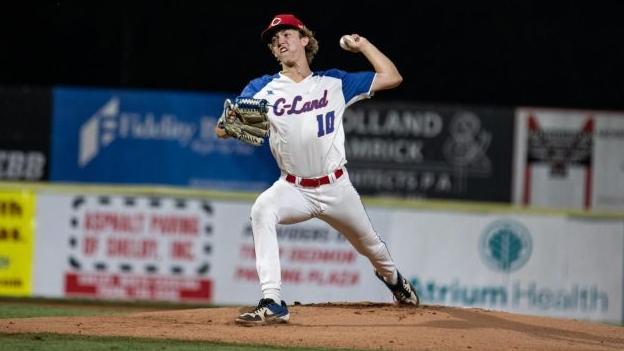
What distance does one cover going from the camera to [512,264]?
34.2ft

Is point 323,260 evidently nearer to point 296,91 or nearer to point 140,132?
point 140,132

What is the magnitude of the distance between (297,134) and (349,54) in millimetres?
5254

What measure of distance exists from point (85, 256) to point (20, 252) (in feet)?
1.81

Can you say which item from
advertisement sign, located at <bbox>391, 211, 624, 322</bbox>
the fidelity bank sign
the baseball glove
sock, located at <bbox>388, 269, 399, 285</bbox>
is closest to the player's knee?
the baseball glove

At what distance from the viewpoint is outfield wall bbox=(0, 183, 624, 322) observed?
10289mm

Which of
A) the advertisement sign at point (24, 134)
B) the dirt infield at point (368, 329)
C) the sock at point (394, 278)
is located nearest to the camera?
the dirt infield at point (368, 329)

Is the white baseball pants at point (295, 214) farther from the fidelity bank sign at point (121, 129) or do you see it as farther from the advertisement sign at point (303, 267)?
the fidelity bank sign at point (121, 129)

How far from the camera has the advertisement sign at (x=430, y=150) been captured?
36.1ft

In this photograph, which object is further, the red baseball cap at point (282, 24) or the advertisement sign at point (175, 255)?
the advertisement sign at point (175, 255)

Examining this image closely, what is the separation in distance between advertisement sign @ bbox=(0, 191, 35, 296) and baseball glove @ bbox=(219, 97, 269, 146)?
4336 millimetres

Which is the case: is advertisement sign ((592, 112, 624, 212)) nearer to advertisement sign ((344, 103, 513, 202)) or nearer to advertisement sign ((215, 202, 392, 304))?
advertisement sign ((344, 103, 513, 202))

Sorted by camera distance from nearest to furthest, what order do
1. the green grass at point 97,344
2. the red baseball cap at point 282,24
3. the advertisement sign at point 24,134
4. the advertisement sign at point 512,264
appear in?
the green grass at point 97,344, the red baseball cap at point 282,24, the advertisement sign at point 512,264, the advertisement sign at point 24,134

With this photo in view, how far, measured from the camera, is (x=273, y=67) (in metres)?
11.5

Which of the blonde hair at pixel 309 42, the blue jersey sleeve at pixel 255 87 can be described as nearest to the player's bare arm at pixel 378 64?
the blonde hair at pixel 309 42
